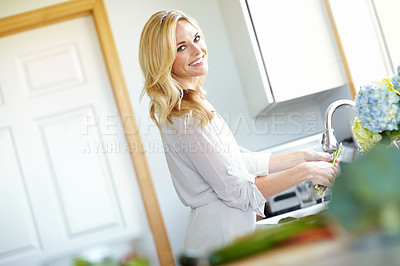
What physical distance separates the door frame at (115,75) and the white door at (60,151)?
0.06 metres

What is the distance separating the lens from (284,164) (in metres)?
1.78

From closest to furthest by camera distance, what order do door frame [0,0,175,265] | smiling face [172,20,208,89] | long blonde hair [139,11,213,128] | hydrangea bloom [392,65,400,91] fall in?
1. hydrangea bloom [392,65,400,91]
2. long blonde hair [139,11,213,128]
3. smiling face [172,20,208,89]
4. door frame [0,0,175,265]

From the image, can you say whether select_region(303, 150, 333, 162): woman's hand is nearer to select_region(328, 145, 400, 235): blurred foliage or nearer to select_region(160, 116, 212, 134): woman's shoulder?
select_region(160, 116, 212, 134): woman's shoulder

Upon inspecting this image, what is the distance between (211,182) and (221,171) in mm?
58

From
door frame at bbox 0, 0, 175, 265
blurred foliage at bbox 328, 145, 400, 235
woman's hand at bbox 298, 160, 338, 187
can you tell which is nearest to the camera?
blurred foliage at bbox 328, 145, 400, 235

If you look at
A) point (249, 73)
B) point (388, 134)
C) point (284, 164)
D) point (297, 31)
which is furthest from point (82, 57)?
point (388, 134)

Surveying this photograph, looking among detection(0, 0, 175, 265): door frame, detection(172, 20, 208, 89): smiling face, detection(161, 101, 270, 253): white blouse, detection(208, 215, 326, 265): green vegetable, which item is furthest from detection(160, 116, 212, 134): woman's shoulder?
detection(0, 0, 175, 265): door frame

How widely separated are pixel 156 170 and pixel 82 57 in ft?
2.65

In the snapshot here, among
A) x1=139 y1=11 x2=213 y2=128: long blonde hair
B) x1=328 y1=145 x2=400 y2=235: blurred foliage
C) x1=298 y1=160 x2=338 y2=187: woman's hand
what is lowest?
x1=298 y1=160 x2=338 y2=187: woman's hand

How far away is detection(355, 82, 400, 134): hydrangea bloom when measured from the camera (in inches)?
50.3

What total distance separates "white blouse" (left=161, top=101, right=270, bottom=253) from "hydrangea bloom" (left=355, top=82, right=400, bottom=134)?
371 millimetres

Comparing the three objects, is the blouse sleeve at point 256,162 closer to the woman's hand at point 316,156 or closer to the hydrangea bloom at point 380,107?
the woman's hand at point 316,156

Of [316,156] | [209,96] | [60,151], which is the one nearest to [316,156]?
[316,156]

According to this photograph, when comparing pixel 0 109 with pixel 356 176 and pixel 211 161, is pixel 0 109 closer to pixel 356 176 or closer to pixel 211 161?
pixel 211 161
